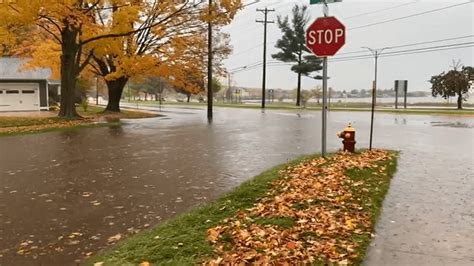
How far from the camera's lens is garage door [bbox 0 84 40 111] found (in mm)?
37531

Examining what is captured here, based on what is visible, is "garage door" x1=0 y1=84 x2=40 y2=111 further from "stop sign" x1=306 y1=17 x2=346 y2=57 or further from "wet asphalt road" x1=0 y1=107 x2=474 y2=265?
"stop sign" x1=306 y1=17 x2=346 y2=57

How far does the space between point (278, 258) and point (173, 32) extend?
2781cm

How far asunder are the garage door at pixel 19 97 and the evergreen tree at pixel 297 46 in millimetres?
33358

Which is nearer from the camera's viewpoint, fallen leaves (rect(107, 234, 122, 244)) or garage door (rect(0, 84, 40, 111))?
fallen leaves (rect(107, 234, 122, 244))

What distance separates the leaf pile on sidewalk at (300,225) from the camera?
163 inches

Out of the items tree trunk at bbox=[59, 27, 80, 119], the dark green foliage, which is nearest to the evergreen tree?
the dark green foliage

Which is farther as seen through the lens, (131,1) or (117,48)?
(117,48)

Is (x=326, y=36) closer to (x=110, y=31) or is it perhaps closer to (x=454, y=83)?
(x=110, y=31)

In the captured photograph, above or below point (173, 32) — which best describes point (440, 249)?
below

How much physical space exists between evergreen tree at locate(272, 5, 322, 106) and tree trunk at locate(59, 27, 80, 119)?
1513 inches

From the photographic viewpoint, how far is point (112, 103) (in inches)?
1439

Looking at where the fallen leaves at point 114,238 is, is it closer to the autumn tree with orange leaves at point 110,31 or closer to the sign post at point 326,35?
the sign post at point 326,35

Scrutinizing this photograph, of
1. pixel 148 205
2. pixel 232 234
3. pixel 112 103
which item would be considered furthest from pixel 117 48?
pixel 232 234

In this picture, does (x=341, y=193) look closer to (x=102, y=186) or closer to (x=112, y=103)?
(x=102, y=186)
